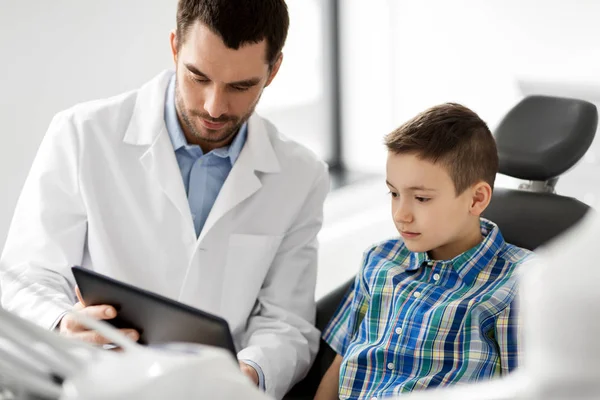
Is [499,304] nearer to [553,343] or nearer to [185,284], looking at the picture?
[185,284]

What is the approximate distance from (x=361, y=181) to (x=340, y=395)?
7.09ft

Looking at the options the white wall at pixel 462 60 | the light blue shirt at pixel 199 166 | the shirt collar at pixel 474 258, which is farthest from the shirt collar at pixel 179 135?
the white wall at pixel 462 60

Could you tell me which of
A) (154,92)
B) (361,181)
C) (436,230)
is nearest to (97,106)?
(154,92)

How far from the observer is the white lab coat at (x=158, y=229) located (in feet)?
5.32

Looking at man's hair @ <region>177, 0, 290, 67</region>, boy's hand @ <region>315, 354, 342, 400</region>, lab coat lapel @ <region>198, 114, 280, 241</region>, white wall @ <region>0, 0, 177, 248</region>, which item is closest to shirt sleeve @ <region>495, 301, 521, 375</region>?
boy's hand @ <region>315, 354, 342, 400</region>

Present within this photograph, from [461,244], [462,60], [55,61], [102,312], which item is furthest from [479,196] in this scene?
[462,60]

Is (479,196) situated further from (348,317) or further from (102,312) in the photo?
(102,312)

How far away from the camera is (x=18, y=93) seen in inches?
82.2

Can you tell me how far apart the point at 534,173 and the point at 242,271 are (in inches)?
26.0

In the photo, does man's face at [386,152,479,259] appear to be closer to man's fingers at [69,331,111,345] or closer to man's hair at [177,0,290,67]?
man's hair at [177,0,290,67]

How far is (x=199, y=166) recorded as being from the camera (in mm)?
1704

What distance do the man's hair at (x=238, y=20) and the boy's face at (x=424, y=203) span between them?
33cm

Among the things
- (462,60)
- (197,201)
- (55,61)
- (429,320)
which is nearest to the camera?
(429,320)

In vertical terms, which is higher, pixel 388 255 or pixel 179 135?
pixel 179 135
